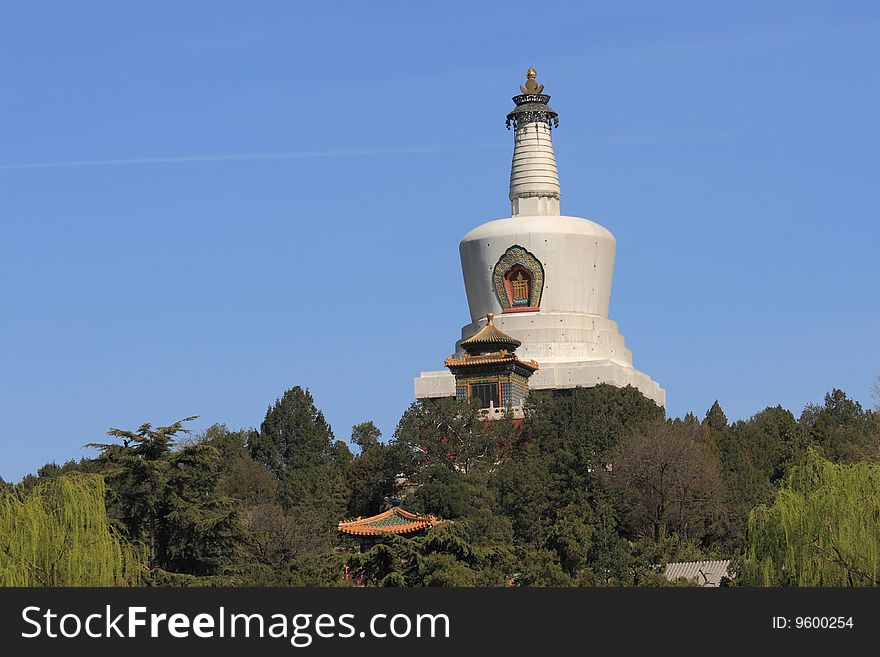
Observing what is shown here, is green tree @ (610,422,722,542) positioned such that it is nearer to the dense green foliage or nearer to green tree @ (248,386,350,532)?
the dense green foliage

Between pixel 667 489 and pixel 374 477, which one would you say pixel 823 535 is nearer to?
pixel 667 489

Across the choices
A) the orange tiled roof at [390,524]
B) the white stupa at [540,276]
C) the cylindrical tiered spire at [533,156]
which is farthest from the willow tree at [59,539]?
the cylindrical tiered spire at [533,156]

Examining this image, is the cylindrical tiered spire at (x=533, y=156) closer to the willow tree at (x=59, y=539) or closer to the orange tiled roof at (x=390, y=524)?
the orange tiled roof at (x=390, y=524)

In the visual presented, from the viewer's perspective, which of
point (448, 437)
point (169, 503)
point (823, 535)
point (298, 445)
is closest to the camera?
point (823, 535)

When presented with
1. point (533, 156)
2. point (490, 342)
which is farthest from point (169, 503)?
point (533, 156)

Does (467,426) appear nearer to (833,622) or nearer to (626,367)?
(626,367)

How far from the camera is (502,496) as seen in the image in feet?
155

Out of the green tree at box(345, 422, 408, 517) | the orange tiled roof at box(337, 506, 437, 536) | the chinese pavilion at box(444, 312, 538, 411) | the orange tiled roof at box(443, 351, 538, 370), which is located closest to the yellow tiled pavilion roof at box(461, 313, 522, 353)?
the chinese pavilion at box(444, 312, 538, 411)

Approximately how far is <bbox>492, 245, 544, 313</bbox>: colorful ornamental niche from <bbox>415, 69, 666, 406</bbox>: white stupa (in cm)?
3

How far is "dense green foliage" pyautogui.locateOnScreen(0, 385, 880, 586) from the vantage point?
3130cm

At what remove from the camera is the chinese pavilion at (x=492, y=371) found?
57.4 meters

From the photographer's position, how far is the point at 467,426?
51.2 meters

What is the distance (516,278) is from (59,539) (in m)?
34.8

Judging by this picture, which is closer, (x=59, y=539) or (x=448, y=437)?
(x=59, y=539)
